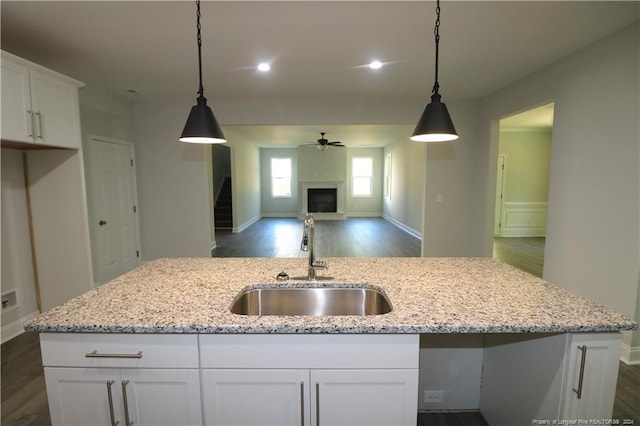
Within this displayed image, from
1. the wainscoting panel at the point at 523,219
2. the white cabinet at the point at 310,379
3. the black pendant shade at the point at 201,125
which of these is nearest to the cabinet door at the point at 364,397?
the white cabinet at the point at 310,379

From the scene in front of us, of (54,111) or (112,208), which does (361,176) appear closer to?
(112,208)

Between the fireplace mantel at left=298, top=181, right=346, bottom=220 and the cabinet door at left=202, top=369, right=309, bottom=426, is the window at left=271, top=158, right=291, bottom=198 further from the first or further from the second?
the cabinet door at left=202, top=369, right=309, bottom=426

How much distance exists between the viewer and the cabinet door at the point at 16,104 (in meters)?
2.18

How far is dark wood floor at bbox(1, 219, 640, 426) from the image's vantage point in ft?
6.24

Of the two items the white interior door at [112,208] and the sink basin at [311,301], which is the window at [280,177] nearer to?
the white interior door at [112,208]

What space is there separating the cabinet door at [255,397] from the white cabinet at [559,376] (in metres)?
1.00

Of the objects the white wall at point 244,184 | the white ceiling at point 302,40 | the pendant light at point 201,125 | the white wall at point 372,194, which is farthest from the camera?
the white wall at point 372,194

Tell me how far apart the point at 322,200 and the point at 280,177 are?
171cm

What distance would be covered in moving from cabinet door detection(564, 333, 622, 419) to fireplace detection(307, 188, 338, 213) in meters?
9.35

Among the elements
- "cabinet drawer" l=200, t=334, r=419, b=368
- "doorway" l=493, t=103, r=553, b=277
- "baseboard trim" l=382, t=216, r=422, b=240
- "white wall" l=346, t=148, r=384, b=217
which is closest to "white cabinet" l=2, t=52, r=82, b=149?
"cabinet drawer" l=200, t=334, r=419, b=368

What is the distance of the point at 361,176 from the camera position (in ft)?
36.1

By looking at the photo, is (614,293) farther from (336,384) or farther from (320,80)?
(320,80)

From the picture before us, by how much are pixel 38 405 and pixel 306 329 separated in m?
2.11

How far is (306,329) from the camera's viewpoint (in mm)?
1165
